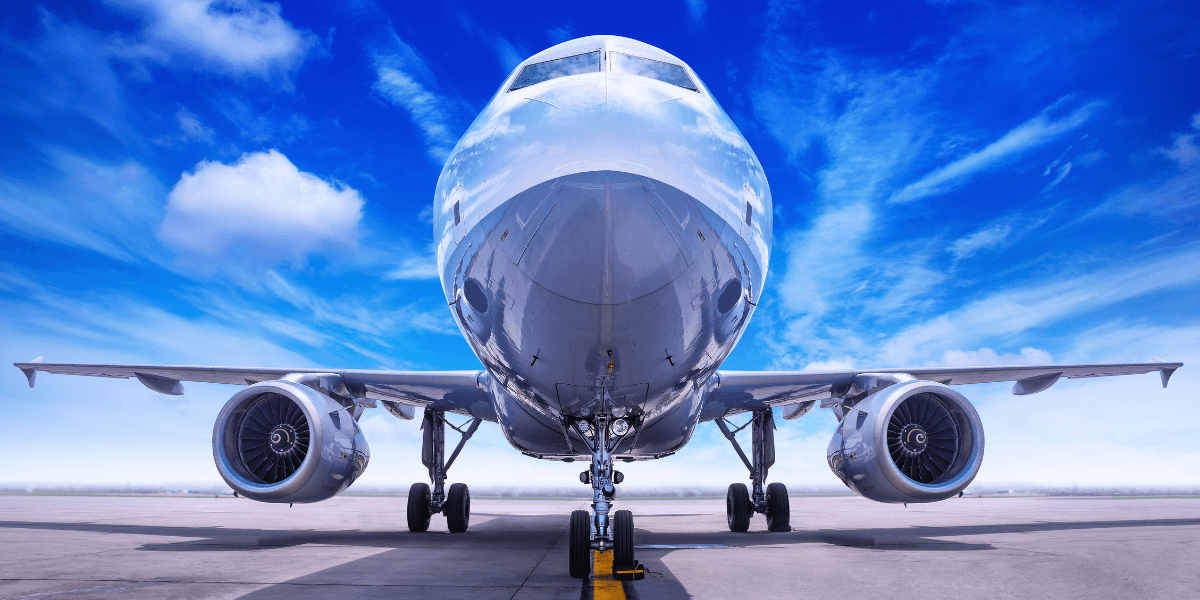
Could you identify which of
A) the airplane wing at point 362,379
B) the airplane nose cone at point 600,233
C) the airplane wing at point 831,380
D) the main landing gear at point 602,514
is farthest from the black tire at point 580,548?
the airplane wing at point 831,380

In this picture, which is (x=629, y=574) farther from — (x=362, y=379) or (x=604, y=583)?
(x=362, y=379)

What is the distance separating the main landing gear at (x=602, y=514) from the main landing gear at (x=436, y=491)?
6.24m

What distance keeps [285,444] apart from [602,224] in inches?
251

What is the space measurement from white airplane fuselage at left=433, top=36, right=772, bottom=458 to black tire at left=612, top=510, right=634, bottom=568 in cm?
146

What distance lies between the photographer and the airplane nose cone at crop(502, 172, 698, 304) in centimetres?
337

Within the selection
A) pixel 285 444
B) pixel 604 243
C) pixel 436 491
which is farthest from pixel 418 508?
pixel 604 243

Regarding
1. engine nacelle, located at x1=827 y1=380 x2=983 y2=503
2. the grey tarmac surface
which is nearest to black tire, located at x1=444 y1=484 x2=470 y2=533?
the grey tarmac surface

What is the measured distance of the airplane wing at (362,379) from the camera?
33.6 feet

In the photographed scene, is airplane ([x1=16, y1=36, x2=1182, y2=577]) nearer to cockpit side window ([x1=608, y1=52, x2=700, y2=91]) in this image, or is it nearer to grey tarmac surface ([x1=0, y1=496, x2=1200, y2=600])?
cockpit side window ([x1=608, y1=52, x2=700, y2=91])

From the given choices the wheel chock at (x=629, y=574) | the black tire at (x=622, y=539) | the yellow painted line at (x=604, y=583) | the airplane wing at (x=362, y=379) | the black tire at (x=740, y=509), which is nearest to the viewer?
the yellow painted line at (x=604, y=583)

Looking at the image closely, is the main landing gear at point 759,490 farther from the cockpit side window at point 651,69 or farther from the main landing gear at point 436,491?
the cockpit side window at point 651,69

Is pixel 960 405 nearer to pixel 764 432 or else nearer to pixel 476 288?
pixel 764 432

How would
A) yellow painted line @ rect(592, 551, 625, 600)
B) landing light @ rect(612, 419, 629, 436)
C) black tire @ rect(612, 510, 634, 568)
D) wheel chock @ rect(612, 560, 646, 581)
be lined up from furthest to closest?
landing light @ rect(612, 419, 629, 436) → black tire @ rect(612, 510, 634, 568) → wheel chock @ rect(612, 560, 646, 581) → yellow painted line @ rect(592, 551, 625, 600)

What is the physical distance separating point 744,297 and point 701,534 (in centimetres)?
764
